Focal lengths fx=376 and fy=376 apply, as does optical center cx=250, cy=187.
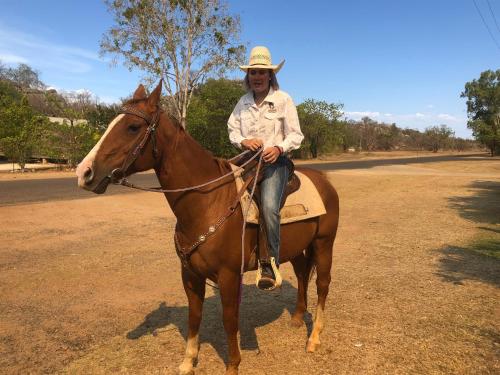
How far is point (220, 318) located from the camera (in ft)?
15.8

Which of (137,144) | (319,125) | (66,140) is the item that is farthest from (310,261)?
(319,125)

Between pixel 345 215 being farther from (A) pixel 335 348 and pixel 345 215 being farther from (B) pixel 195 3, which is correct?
(B) pixel 195 3

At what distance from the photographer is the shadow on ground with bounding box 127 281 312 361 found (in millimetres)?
4270

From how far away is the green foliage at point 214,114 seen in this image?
33806 millimetres

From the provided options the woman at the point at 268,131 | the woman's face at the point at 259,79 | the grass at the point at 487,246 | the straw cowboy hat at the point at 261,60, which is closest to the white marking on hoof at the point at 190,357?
the woman at the point at 268,131

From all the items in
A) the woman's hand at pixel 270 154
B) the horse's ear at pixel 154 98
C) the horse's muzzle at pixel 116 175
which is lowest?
the horse's muzzle at pixel 116 175

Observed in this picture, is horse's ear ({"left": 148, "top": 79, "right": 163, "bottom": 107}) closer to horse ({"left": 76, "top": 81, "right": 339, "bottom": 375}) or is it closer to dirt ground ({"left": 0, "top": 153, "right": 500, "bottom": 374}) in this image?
horse ({"left": 76, "top": 81, "right": 339, "bottom": 375})

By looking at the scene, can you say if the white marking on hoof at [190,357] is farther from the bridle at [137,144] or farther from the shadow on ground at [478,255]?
the shadow on ground at [478,255]

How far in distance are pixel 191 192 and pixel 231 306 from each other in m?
1.06

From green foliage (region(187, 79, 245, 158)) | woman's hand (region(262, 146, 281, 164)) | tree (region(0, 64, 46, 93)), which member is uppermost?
tree (region(0, 64, 46, 93))

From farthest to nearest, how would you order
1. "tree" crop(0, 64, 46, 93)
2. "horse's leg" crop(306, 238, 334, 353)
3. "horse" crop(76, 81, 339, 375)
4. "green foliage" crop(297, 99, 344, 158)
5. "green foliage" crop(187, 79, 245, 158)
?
"tree" crop(0, 64, 46, 93) → "green foliage" crop(297, 99, 344, 158) → "green foliage" crop(187, 79, 245, 158) → "horse's leg" crop(306, 238, 334, 353) → "horse" crop(76, 81, 339, 375)

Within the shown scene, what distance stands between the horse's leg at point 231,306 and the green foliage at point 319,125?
46377mm

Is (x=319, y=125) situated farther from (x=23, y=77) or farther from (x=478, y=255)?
(x=23, y=77)

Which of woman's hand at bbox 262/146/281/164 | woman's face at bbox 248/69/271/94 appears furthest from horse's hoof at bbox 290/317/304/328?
woman's face at bbox 248/69/271/94
